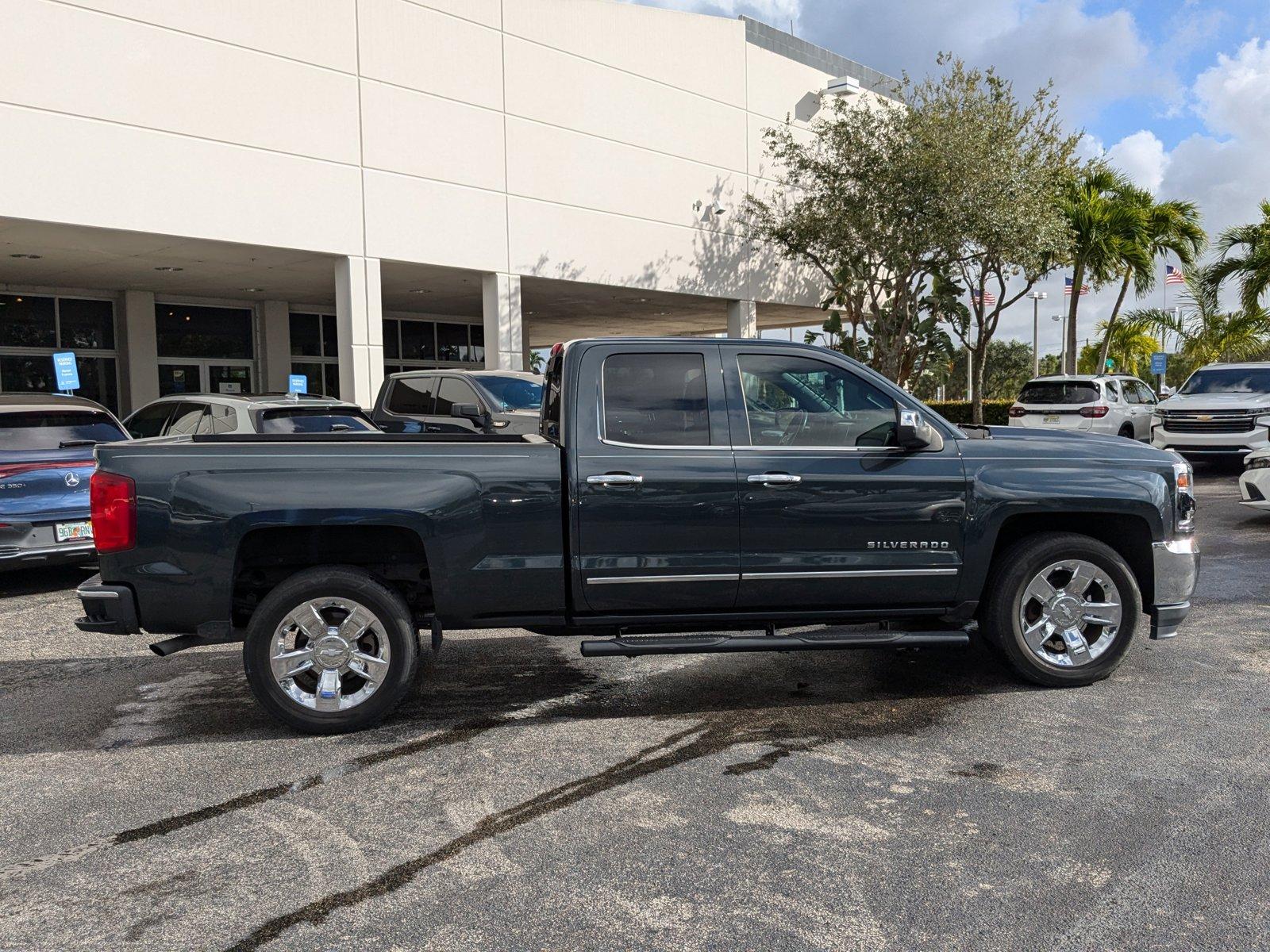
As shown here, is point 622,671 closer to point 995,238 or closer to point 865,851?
point 865,851

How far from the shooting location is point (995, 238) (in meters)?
22.0

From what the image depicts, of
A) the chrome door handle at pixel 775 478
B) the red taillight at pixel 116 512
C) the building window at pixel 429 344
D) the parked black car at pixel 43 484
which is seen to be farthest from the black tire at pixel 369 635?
the building window at pixel 429 344

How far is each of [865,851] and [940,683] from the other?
95.0 inches

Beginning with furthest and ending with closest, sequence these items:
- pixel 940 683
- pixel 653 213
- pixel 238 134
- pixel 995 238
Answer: pixel 653 213 → pixel 995 238 → pixel 238 134 → pixel 940 683

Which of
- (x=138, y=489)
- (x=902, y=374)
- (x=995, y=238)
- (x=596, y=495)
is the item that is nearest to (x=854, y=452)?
(x=596, y=495)

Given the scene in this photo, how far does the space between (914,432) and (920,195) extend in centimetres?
1791

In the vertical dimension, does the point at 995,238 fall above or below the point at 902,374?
above

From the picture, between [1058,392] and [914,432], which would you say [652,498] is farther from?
[1058,392]

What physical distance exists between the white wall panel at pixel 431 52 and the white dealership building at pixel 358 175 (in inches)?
1.6

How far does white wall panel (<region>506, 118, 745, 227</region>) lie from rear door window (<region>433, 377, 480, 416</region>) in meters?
8.84

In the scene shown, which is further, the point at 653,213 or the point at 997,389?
the point at 997,389

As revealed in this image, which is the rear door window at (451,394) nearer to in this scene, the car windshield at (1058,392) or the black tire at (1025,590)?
the black tire at (1025,590)

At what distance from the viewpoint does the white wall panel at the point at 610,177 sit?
21188 mm

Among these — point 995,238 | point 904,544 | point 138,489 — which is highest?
point 995,238
